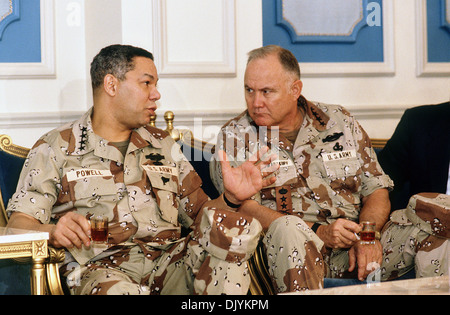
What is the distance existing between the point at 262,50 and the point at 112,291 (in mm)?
1366

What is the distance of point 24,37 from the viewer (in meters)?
3.20

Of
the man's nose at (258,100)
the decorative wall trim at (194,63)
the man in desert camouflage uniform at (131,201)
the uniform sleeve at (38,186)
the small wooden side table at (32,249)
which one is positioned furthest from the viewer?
the decorative wall trim at (194,63)

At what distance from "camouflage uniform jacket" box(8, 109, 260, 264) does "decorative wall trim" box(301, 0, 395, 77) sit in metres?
1.23

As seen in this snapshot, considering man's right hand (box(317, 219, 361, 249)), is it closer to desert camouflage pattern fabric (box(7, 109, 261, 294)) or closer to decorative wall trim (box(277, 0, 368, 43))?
desert camouflage pattern fabric (box(7, 109, 261, 294))

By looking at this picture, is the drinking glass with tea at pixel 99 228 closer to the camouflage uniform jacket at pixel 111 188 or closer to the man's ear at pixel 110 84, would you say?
the camouflage uniform jacket at pixel 111 188

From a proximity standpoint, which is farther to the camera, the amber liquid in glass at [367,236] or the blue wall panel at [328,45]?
the blue wall panel at [328,45]

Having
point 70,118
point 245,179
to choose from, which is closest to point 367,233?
point 245,179

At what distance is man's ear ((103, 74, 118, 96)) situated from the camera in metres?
2.65

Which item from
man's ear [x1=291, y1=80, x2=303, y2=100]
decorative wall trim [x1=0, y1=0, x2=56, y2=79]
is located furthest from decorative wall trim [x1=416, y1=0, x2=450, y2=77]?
decorative wall trim [x1=0, y1=0, x2=56, y2=79]

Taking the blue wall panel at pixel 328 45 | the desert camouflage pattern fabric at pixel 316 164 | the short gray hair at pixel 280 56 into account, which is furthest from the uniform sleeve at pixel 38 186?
the blue wall panel at pixel 328 45

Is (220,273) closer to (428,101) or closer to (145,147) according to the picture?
(145,147)

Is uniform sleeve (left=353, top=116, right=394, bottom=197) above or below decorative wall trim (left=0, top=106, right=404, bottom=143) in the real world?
below

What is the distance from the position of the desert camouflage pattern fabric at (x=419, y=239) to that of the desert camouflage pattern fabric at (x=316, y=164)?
235mm

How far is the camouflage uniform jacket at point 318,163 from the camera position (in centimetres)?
282
